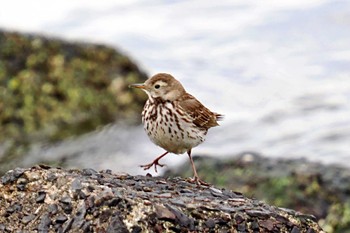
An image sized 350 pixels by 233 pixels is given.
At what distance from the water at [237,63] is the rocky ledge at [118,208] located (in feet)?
20.2

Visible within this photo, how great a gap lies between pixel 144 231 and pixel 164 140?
2.21 metres

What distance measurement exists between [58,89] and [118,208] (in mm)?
8671

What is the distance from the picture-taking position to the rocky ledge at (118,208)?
262 inches

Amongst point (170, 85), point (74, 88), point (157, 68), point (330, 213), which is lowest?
point (330, 213)

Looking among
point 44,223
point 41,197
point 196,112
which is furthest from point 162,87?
point 44,223

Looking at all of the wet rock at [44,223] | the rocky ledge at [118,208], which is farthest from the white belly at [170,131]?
the wet rock at [44,223]

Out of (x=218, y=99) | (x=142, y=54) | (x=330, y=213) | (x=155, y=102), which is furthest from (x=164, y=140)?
(x=142, y=54)

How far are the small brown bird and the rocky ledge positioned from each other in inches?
46.9

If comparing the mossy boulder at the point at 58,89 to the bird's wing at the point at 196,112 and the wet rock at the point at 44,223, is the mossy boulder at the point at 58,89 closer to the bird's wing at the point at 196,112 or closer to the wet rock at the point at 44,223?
the bird's wing at the point at 196,112

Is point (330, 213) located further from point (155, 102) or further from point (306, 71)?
point (306, 71)

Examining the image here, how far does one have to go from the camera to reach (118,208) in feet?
21.8

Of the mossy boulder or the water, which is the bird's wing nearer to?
the water

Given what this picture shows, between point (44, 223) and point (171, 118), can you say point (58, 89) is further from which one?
point (44, 223)

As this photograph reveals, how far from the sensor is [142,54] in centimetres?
1925
